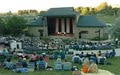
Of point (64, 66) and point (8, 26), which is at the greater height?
point (64, 66)

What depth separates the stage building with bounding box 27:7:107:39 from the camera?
55812 mm

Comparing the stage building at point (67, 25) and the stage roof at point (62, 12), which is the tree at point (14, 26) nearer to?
the stage building at point (67, 25)

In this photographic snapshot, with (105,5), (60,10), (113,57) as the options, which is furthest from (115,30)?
(105,5)

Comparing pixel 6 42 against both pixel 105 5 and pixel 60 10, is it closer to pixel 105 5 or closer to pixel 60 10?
pixel 60 10

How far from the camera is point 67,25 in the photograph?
6025 cm

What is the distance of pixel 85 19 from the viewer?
58469 millimetres

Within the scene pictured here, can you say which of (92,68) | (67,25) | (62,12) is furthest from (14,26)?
(92,68)

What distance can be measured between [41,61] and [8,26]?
3470 cm

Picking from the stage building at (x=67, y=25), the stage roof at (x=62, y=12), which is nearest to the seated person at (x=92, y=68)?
the stage building at (x=67, y=25)

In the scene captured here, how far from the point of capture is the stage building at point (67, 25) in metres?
55.8

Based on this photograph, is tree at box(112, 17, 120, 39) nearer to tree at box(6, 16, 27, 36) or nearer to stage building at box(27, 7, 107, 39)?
stage building at box(27, 7, 107, 39)

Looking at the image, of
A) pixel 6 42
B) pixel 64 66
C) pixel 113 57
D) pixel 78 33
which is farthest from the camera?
pixel 78 33

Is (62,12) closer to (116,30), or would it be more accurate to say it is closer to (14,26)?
(14,26)

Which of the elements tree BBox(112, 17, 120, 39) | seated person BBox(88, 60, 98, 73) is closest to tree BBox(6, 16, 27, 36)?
tree BBox(112, 17, 120, 39)
